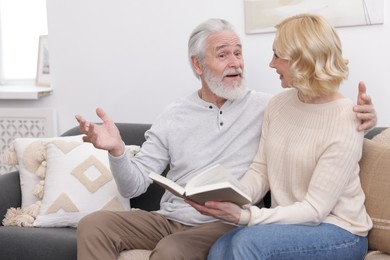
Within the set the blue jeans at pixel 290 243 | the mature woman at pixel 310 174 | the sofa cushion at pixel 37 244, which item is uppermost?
the mature woman at pixel 310 174

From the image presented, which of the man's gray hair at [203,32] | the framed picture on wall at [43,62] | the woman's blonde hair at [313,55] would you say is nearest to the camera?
the woman's blonde hair at [313,55]

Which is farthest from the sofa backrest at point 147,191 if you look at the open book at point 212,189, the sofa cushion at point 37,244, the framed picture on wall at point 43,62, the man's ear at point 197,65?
the framed picture on wall at point 43,62

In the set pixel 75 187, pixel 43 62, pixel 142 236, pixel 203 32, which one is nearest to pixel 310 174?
pixel 142 236

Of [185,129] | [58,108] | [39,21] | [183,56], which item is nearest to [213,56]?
[185,129]

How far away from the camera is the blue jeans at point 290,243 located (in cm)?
190

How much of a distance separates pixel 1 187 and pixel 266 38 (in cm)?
131

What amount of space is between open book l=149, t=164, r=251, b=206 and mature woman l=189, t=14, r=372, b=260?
52mm

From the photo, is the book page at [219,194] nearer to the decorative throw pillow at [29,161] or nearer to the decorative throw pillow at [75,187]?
the decorative throw pillow at [75,187]

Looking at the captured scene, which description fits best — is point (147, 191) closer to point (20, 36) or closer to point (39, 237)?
point (39, 237)

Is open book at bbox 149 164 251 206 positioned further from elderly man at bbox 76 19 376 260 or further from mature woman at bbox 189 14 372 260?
elderly man at bbox 76 19 376 260

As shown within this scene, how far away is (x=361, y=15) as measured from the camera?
2582 millimetres

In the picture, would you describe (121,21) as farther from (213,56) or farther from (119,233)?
(119,233)

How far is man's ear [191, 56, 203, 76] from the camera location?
2539mm

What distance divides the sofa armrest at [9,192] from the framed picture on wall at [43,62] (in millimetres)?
945
